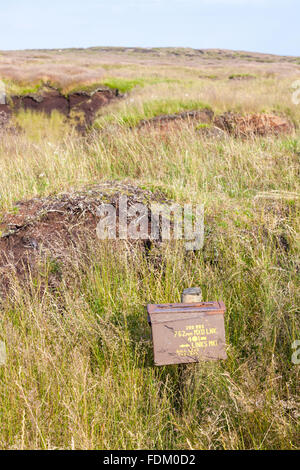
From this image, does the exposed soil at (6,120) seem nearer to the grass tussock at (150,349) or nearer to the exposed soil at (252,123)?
the exposed soil at (252,123)

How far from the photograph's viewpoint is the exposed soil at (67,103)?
14.8 m

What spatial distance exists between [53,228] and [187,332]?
2489mm

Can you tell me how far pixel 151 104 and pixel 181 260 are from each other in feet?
31.4

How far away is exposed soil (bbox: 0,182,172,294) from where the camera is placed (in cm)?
402

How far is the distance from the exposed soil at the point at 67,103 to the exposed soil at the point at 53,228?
10483 millimetres

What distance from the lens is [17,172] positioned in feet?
21.2

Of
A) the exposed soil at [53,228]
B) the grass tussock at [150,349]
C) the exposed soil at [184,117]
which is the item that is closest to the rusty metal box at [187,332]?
the grass tussock at [150,349]

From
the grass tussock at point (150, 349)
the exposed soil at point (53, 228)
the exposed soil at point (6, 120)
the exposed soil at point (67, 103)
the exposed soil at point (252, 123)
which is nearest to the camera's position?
the grass tussock at point (150, 349)

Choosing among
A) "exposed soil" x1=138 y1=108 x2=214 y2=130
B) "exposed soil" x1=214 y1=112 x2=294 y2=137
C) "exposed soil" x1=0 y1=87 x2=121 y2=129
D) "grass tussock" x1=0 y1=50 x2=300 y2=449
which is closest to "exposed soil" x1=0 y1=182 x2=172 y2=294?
"grass tussock" x1=0 y1=50 x2=300 y2=449

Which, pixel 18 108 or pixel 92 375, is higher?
pixel 18 108

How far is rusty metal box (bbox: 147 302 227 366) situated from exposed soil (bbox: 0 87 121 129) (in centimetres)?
1310

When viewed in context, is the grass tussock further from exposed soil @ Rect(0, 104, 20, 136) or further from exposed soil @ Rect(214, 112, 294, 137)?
exposed soil @ Rect(0, 104, 20, 136)
